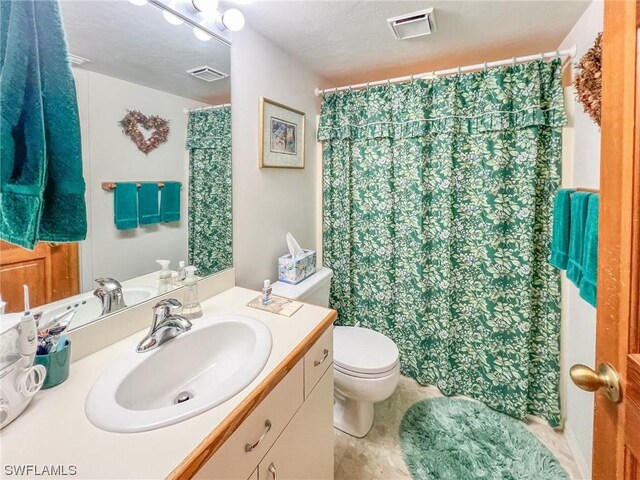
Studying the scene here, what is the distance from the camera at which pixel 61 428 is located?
629 mm

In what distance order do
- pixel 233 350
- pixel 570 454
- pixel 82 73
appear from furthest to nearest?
pixel 570 454 → pixel 233 350 → pixel 82 73

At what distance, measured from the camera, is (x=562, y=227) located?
1.35m

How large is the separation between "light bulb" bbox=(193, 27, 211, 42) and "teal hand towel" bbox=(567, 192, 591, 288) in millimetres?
1703

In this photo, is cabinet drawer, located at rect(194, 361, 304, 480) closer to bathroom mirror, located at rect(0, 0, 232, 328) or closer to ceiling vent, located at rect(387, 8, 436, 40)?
bathroom mirror, located at rect(0, 0, 232, 328)

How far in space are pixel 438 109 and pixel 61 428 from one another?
6.88 ft

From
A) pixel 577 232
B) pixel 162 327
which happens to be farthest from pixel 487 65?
pixel 162 327

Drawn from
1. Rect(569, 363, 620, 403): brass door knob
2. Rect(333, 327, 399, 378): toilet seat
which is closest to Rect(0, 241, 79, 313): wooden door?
Rect(333, 327, 399, 378): toilet seat

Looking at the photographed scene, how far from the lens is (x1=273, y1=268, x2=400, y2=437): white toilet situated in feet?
4.95

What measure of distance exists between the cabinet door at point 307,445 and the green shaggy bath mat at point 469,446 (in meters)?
0.57

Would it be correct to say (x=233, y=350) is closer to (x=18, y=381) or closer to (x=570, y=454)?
(x=18, y=381)

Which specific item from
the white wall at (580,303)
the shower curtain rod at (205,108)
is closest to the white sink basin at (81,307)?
the shower curtain rod at (205,108)

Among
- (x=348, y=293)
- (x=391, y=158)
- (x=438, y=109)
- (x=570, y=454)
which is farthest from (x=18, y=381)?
(x=570, y=454)

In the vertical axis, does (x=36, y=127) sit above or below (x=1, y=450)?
above

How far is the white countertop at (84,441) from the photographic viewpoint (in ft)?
1.78
